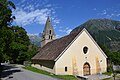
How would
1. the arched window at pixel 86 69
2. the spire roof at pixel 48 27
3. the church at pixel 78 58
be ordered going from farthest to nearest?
1. the spire roof at pixel 48 27
2. the arched window at pixel 86 69
3. the church at pixel 78 58

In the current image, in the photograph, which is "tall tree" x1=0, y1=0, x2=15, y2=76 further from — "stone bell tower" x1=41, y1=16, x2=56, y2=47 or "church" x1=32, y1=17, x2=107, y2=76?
"stone bell tower" x1=41, y1=16, x2=56, y2=47

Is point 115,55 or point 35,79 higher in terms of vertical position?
point 115,55

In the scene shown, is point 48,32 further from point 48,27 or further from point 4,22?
point 4,22

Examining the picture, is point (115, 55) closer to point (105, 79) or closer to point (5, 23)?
point (105, 79)

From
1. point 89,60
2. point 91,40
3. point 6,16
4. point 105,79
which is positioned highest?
point 6,16

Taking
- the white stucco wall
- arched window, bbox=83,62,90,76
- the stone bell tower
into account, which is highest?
the stone bell tower

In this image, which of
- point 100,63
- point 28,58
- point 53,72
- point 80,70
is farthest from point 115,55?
point 28,58

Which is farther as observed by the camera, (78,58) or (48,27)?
(48,27)

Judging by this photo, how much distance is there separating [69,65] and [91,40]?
6.64 meters

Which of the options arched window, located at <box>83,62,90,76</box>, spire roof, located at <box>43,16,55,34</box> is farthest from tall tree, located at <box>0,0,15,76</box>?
spire roof, located at <box>43,16,55,34</box>

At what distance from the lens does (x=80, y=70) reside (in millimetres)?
37250

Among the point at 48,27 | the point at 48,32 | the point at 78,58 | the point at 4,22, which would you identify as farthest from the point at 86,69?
the point at 48,27

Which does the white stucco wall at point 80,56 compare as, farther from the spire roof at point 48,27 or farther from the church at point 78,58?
the spire roof at point 48,27

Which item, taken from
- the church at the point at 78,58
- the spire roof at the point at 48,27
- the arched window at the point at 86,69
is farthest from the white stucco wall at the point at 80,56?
the spire roof at the point at 48,27
